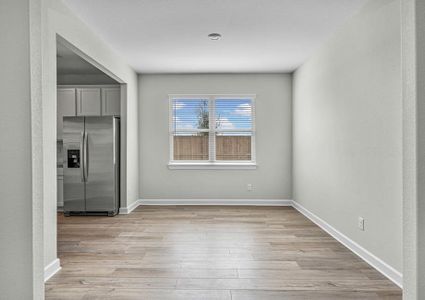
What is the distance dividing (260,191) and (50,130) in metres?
4.31

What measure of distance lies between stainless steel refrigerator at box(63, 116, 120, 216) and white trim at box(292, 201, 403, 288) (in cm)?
332

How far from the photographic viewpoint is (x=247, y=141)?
21.3 ft

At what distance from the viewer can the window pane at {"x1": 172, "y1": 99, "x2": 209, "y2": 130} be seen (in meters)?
6.47

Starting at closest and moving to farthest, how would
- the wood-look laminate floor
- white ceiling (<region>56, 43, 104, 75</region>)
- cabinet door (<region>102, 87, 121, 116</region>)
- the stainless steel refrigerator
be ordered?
the wood-look laminate floor < white ceiling (<region>56, 43, 104, 75</region>) < the stainless steel refrigerator < cabinet door (<region>102, 87, 121, 116</region>)

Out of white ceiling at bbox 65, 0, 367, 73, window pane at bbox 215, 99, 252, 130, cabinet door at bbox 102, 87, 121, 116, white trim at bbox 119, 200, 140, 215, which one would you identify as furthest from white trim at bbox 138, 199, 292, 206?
white ceiling at bbox 65, 0, 367, 73

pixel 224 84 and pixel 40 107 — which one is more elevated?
pixel 224 84

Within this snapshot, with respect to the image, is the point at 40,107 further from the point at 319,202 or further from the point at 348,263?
the point at 319,202

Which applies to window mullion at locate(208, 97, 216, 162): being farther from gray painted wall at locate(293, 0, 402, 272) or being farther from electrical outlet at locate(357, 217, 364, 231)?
electrical outlet at locate(357, 217, 364, 231)

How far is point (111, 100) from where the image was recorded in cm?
603

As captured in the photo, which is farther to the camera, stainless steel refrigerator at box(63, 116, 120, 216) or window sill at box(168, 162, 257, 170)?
window sill at box(168, 162, 257, 170)

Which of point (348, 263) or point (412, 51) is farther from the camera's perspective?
point (348, 263)

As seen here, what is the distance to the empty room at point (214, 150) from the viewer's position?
1748mm

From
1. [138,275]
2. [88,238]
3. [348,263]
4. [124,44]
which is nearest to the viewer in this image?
[138,275]

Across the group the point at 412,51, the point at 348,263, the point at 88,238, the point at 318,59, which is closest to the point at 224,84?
the point at 318,59
